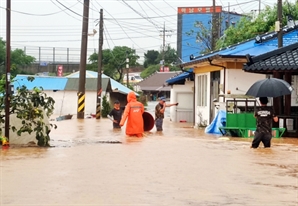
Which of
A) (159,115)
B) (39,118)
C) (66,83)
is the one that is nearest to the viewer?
(39,118)

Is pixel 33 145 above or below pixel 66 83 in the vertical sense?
below

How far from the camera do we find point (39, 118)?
649 inches

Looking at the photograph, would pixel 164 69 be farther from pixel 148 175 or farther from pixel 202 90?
pixel 148 175

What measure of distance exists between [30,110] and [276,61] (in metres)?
8.97

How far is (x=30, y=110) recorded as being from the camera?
16.3 m

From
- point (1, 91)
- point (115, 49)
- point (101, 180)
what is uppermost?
point (115, 49)

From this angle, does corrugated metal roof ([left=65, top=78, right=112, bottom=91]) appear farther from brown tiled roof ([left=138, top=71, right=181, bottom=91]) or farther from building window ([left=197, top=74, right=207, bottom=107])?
brown tiled roof ([left=138, top=71, right=181, bottom=91])

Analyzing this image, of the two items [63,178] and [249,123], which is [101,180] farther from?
[249,123]

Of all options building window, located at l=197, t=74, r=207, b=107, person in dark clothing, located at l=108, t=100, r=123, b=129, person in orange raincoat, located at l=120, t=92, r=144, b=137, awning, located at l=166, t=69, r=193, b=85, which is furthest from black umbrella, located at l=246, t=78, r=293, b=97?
awning, located at l=166, t=69, r=193, b=85

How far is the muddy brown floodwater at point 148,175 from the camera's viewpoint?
881 cm

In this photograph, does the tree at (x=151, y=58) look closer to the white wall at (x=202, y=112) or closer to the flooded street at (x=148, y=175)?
the white wall at (x=202, y=112)

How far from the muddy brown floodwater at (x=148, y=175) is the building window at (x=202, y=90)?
12.0 meters

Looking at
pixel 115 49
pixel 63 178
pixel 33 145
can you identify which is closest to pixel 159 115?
pixel 33 145

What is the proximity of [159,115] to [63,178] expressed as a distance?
45.9ft
